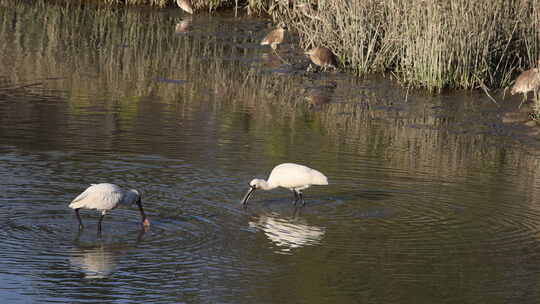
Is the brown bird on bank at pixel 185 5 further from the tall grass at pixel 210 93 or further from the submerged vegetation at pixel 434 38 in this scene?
the submerged vegetation at pixel 434 38

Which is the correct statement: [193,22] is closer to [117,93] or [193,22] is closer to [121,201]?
[117,93]

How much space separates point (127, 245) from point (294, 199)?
2.46m

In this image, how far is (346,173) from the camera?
1158 cm

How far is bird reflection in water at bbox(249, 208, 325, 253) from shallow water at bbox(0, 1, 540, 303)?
28mm

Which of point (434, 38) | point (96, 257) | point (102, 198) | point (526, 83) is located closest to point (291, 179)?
point (102, 198)

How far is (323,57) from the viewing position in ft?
58.7

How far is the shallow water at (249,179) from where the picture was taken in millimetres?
8031

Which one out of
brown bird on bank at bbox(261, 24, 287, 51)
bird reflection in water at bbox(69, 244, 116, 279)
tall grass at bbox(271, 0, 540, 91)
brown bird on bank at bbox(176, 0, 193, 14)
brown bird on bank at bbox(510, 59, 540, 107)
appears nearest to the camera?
bird reflection in water at bbox(69, 244, 116, 279)

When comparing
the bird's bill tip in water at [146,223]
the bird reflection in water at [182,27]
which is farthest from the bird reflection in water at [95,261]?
the bird reflection in water at [182,27]

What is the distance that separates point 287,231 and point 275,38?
1158 cm

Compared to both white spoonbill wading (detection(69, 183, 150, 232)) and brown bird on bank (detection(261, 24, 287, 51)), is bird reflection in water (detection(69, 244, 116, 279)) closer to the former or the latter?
white spoonbill wading (detection(69, 183, 150, 232))

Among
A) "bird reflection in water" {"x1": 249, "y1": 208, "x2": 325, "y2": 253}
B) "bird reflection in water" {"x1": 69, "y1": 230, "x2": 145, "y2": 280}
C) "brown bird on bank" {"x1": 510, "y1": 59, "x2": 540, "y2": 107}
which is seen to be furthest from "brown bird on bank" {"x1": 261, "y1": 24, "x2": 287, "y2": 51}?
"bird reflection in water" {"x1": 69, "y1": 230, "x2": 145, "y2": 280}

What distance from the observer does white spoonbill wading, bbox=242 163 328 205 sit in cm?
1009

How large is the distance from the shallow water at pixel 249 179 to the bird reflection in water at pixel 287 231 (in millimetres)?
28
